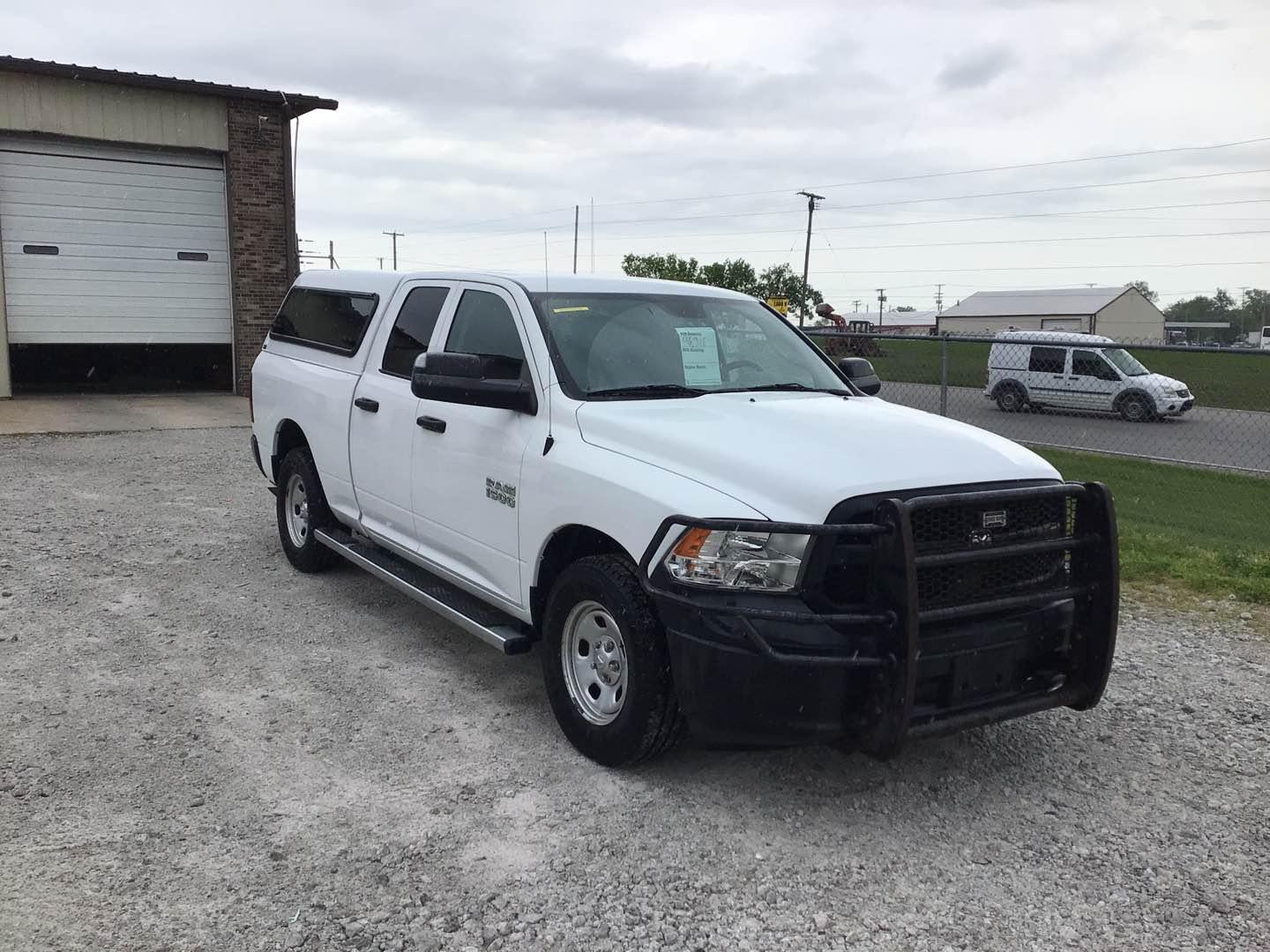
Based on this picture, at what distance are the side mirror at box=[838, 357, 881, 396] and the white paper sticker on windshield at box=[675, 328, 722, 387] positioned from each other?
96 centimetres

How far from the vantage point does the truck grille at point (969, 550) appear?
3.56 meters

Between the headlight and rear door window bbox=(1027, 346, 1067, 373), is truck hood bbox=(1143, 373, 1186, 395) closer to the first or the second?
rear door window bbox=(1027, 346, 1067, 373)

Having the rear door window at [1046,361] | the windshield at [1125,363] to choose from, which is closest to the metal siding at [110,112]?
the rear door window at [1046,361]

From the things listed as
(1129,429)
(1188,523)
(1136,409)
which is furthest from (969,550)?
(1136,409)

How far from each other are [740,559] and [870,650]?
1.67 ft

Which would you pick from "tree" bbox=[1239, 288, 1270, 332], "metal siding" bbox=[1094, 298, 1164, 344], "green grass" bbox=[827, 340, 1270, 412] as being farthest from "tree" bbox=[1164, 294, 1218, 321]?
"green grass" bbox=[827, 340, 1270, 412]

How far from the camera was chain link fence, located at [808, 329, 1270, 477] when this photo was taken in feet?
42.0

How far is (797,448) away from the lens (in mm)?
3883

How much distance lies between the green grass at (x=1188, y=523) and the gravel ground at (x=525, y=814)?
1.30 m

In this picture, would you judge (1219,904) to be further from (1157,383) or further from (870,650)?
(1157,383)

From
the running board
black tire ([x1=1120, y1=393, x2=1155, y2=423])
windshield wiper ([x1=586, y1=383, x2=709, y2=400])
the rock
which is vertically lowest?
the rock

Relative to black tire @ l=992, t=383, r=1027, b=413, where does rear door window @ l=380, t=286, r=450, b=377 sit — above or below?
above

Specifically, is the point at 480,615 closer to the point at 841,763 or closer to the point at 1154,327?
the point at 841,763

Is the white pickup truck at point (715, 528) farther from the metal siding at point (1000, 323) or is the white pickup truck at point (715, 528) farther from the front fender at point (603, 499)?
the metal siding at point (1000, 323)
